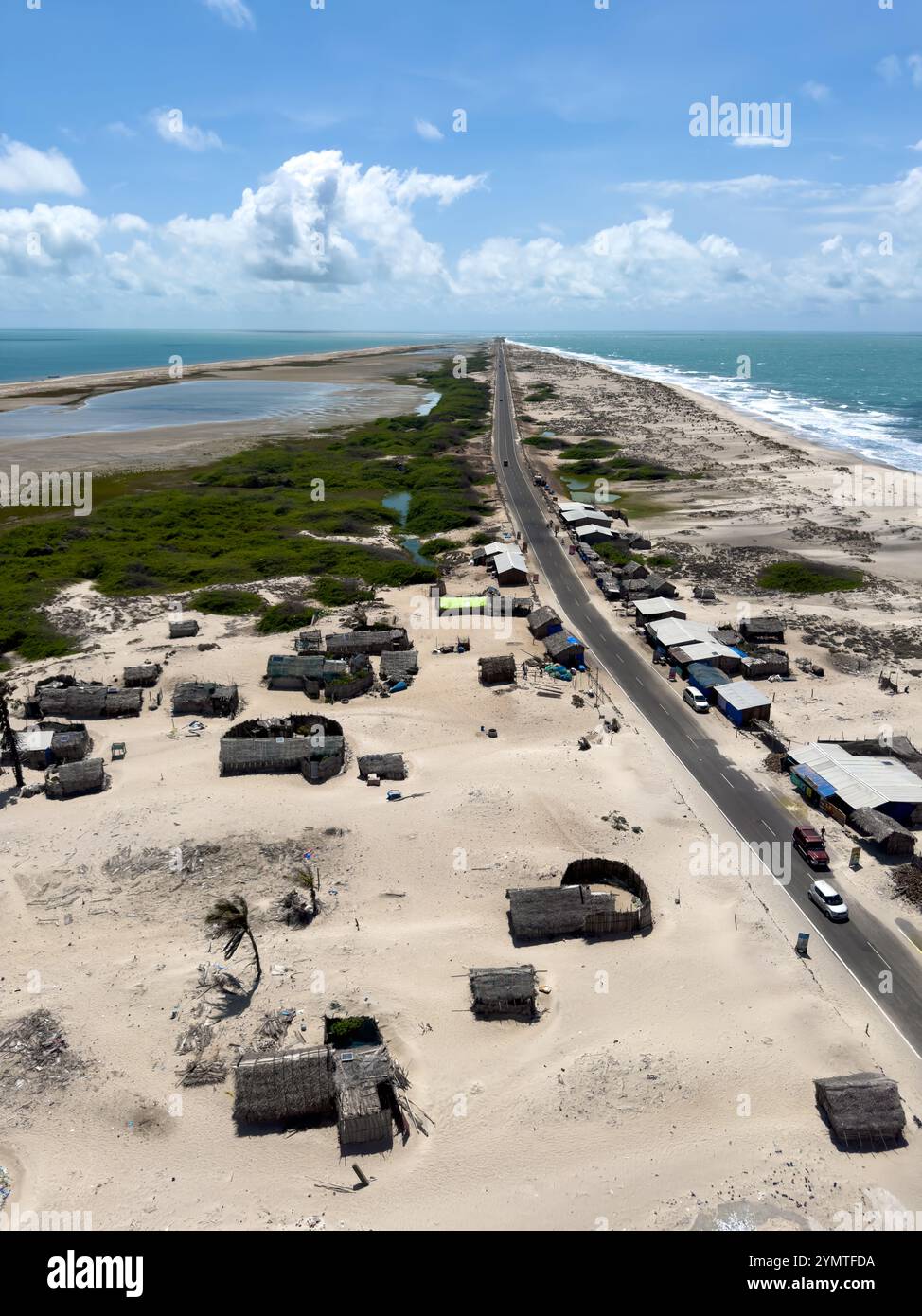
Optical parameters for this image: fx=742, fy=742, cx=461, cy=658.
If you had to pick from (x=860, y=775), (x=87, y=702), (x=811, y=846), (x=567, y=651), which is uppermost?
(x=567, y=651)

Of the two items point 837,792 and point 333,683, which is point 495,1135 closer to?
point 837,792

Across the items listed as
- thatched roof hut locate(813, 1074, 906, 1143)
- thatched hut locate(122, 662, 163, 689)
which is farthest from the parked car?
thatched hut locate(122, 662, 163, 689)

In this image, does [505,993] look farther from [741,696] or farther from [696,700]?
[741,696]

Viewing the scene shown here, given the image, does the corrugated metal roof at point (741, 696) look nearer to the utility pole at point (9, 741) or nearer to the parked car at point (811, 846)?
the parked car at point (811, 846)

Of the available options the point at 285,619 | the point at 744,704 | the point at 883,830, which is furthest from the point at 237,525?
the point at 883,830

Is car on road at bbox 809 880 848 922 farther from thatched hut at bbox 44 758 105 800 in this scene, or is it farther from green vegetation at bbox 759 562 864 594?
green vegetation at bbox 759 562 864 594
